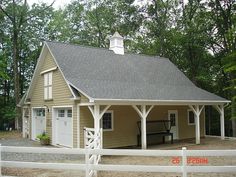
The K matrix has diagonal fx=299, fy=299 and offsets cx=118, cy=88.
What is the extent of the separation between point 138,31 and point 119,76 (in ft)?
48.4

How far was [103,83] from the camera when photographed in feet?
48.8

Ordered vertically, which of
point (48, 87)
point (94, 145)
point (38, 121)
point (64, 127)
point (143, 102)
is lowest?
point (94, 145)

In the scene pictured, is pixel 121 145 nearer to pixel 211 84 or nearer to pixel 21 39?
pixel 211 84

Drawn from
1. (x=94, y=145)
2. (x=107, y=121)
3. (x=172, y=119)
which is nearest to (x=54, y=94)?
(x=107, y=121)

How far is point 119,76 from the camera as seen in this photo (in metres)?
16.5

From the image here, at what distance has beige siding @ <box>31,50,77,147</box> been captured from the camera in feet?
47.3

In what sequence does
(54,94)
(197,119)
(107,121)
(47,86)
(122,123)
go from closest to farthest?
1. (107,121)
2. (122,123)
3. (54,94)
4. (197,119)
5. (47,86)

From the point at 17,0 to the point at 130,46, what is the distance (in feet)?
39.5

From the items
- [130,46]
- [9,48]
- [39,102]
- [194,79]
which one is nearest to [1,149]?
[39,102]

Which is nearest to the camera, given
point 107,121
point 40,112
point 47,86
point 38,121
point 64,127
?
point 107,121

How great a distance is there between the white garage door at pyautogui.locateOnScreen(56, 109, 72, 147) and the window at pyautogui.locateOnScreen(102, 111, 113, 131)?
169cm

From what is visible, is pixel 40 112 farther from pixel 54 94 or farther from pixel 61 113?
pixel 61 113

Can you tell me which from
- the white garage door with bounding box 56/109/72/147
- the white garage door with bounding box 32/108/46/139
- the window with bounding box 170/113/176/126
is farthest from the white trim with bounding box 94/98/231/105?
the white garage door with bounding box 32/108/46/139

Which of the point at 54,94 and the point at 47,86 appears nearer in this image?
the point at 54,94
